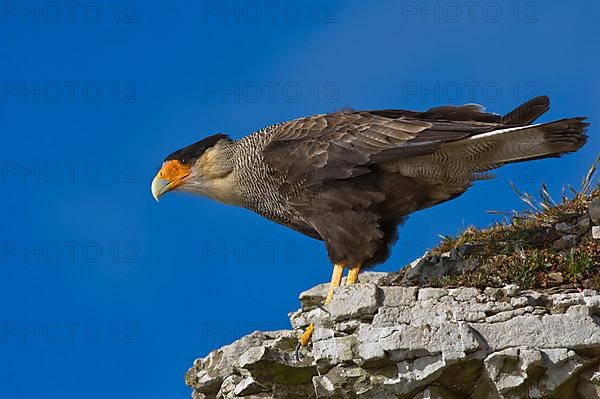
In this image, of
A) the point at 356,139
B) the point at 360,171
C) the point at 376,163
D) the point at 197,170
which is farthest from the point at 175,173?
the point at 376,163

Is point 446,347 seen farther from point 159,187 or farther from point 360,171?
point 159,187

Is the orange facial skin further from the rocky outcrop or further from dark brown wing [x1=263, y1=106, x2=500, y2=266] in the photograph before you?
the rocky outcrop

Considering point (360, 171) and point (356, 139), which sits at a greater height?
point (356, 139)

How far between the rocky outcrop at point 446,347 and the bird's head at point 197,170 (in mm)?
3127

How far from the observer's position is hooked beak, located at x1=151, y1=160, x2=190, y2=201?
45.8ft

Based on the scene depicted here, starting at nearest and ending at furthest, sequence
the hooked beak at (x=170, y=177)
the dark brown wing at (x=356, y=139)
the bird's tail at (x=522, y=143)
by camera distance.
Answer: the bird's tail at (x=522, y=143) < the dark brown wing at (x=356, y=139) < the hooked beak at (x=170, y=177)

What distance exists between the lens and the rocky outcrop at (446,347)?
33.7 ft

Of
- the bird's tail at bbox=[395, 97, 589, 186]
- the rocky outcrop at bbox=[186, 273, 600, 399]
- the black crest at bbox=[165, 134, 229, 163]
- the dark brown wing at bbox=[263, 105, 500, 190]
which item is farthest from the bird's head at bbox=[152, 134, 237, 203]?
the rocky outcrop at bbox=[186, 273, 600, 399]

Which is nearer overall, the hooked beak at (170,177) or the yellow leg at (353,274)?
the yellow leg at (353,274)

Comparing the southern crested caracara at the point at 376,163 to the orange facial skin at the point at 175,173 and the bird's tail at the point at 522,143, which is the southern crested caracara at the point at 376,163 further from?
the orange facial skin at the point at 175,173

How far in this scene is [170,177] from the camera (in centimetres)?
1398

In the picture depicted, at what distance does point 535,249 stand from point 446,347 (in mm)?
2808

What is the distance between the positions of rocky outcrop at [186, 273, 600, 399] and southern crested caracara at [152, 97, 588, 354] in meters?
0.78

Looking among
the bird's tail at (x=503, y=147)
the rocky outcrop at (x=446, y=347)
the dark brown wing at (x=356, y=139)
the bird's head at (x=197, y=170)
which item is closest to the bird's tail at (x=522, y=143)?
the bird's tail at (x=503, y=147)
